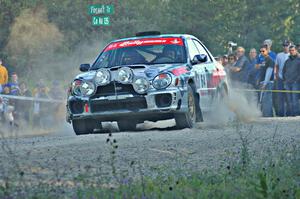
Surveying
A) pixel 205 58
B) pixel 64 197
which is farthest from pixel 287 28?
pixel 64 197

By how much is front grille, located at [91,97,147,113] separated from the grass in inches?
191

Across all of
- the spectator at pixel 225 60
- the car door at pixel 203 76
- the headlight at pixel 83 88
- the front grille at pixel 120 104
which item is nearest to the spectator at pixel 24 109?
the spectator at pixel 225 60

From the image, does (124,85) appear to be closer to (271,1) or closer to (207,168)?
(207,168)

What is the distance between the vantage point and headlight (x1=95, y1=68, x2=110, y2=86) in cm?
1462

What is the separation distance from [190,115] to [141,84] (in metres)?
1.08

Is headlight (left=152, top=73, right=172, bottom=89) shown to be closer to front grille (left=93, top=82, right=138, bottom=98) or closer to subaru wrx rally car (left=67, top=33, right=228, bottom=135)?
subaru wrx rally car (left=67, top=33, right=228, bottom=135)

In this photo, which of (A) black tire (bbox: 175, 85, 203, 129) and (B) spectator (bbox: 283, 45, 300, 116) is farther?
(B) spectator (bbox: 283, 45, 300, 116)

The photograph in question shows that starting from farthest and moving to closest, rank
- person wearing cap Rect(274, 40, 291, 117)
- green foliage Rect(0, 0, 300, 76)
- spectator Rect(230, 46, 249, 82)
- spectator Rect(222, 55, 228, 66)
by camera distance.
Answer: green foliage Rect(0, 0, 300, 76) < spectator Rect(222, 55, 228, 66) < spectator Rect(230, 46, 249, 82) < person wearing cap Rect(274, 40, 291, 117)

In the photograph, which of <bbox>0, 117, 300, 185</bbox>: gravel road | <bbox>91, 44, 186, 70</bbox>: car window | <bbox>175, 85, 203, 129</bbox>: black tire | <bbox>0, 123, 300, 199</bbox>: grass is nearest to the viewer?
<bbox>0, 123, 300, 199</bbox>: grass

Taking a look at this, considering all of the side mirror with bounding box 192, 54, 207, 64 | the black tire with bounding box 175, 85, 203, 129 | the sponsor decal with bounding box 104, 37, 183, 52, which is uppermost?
the sponsor decal with bounding box 104, 37, 183, 52

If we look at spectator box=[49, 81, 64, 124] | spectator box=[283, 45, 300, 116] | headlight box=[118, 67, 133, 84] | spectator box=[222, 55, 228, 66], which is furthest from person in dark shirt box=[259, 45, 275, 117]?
headlight box=[118, 67, 133, 84]

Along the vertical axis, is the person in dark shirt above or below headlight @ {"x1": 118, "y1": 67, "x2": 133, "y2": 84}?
below

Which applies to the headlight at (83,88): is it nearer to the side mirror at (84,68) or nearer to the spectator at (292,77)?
the side mirror at (84,68)

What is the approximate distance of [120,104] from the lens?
48.5 ft
